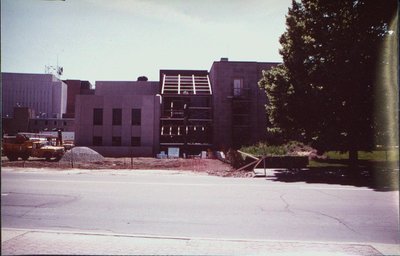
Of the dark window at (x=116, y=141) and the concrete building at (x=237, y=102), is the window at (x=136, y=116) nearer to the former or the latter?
the dark window at (x=116, y=141)

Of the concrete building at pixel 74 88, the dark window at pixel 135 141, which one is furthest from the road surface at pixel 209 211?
the concrete building at pixel 74 88

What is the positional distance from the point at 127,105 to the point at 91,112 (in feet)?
15.8

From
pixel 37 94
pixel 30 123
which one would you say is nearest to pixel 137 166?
pixel 30 123

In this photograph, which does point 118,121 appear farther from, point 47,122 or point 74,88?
point 74,88

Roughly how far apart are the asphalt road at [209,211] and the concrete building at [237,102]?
87.5 ft

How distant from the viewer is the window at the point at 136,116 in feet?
137

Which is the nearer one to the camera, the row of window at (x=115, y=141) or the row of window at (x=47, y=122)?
the row of window at (x=115, y=141)

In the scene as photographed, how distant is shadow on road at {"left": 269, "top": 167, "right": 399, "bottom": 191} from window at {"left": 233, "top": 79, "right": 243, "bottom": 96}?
22.5 metres

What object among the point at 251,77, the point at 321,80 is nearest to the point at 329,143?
the point at 321,80

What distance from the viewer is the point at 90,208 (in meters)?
9.84

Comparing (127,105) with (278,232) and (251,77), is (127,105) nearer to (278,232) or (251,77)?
(251,77)

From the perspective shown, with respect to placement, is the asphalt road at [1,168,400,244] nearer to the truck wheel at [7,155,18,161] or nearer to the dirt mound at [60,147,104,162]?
the dirt mound at [60,147,104,162]

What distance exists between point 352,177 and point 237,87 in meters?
25.4

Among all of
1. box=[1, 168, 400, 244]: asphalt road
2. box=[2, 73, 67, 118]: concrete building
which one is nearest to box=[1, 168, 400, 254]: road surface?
box=[1, 168, 400, 244]: asphalt road
